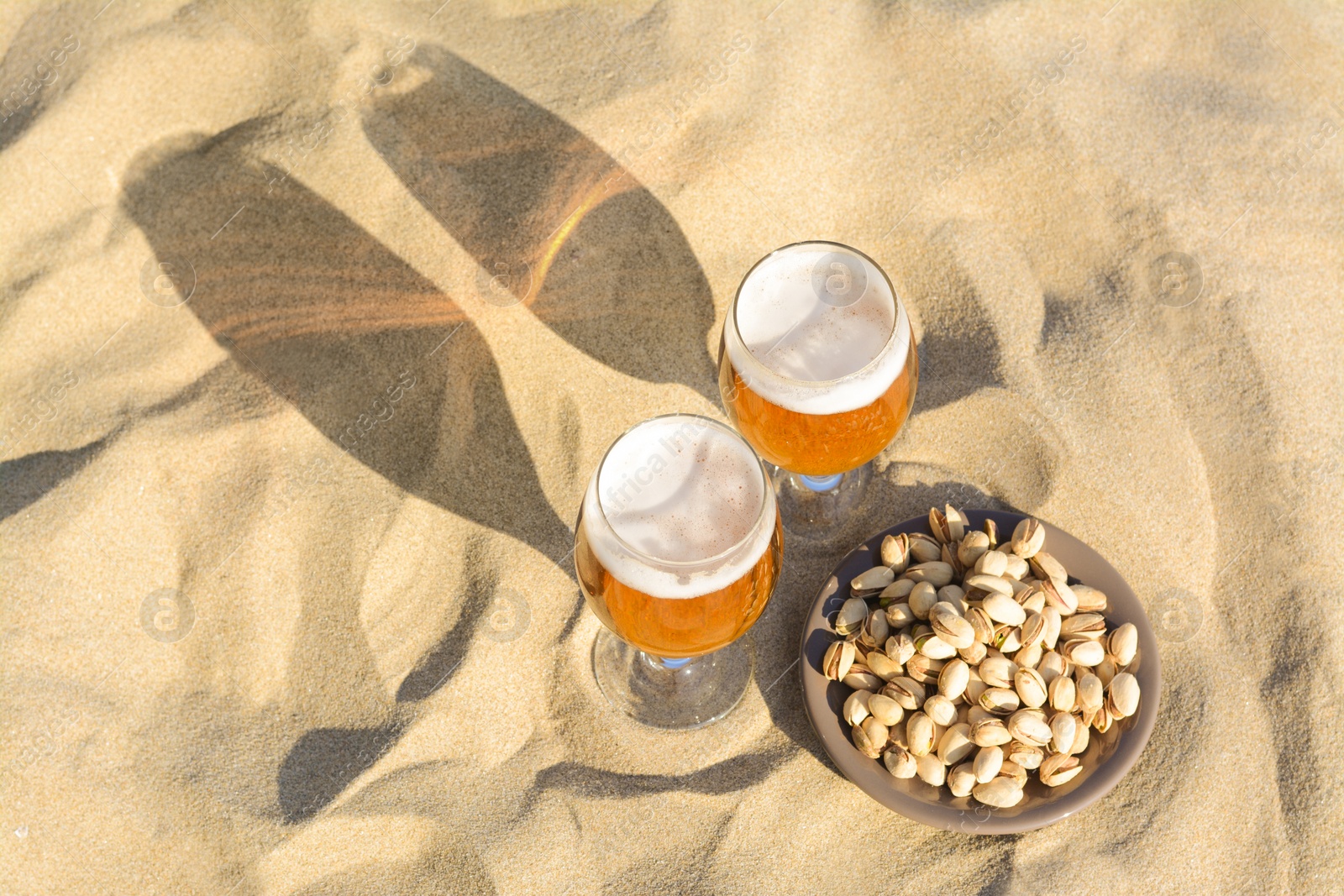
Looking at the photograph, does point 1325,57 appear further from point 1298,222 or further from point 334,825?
point 334,825

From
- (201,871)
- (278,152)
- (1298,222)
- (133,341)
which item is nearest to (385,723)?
(201,871)

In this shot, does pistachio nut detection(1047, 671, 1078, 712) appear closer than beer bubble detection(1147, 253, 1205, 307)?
Yes

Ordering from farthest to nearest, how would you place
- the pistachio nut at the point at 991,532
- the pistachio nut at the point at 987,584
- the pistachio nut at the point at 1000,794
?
the pistachio nut at the point at 991,532, the pistachio nut at the point at 987,584, the pistachio nut at the point at 1000,794

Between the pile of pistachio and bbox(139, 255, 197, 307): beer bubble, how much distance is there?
1501 mm

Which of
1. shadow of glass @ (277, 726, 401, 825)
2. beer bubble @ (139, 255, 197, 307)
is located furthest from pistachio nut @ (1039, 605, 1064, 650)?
beer bubble @ (139, 255, 197, 307)

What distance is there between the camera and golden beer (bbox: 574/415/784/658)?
61.7 inches

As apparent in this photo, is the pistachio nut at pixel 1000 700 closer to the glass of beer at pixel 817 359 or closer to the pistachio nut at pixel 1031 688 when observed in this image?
the pistachio nut at pixel 1031 688

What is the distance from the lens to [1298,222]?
235 centimetres

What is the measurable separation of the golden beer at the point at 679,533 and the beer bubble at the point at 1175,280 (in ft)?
3.65

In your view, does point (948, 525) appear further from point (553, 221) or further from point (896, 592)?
point (553, 221)

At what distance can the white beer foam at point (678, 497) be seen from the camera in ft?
5.21

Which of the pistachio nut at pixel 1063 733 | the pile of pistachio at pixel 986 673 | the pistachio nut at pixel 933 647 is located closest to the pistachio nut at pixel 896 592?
the pile of pistachio at pixel 986 673

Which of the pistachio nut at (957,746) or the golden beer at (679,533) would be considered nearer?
the golden beer at (679,533)

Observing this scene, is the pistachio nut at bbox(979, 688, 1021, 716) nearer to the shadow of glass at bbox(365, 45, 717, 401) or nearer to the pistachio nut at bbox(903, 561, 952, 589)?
the pistachio nut at bbox(903, 561, 952, 589)
